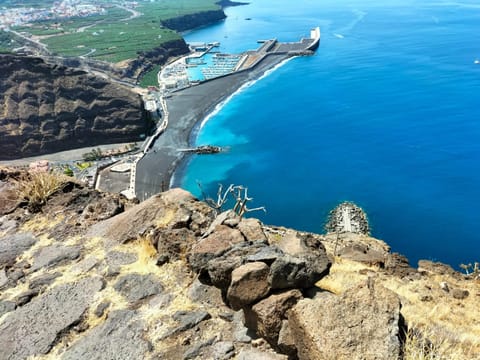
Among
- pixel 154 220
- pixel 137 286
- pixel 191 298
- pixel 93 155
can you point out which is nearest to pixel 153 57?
pixel 93 155

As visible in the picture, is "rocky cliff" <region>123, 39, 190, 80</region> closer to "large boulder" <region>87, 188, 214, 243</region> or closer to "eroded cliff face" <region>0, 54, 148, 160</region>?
"eroded cliff face" <region>0, 54, 148, 160</region>

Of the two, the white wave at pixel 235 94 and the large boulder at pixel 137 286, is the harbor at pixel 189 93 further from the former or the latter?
the large boulder at pixel 137 286

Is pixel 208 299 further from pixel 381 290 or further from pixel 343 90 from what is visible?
pixel 343 90

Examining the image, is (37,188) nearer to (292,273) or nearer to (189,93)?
(292,273)

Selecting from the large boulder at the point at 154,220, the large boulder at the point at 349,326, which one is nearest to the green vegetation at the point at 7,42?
the large boulder at the point at 154,220

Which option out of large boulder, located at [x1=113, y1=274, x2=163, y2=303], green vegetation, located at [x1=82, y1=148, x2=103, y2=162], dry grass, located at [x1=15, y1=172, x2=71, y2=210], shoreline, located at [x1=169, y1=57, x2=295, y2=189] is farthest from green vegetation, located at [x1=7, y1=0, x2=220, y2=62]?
large boulder, located at [x1=113, y1=274, x2=163, y2=303]
